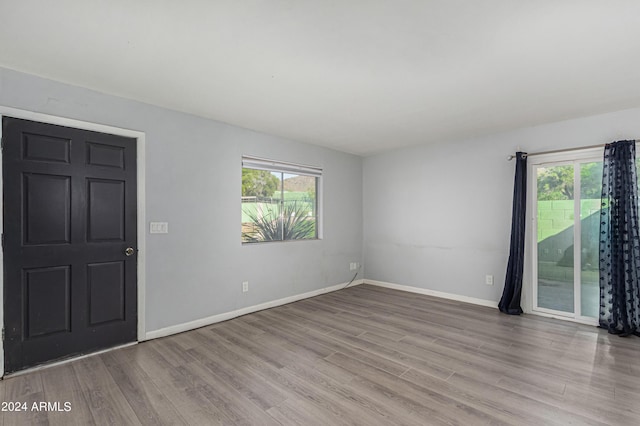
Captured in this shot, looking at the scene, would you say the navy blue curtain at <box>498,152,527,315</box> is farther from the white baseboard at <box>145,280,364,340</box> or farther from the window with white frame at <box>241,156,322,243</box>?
the window with white frame at <box>241,156,322,243</box>

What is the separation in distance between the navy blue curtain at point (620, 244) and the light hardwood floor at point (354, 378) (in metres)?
0.25

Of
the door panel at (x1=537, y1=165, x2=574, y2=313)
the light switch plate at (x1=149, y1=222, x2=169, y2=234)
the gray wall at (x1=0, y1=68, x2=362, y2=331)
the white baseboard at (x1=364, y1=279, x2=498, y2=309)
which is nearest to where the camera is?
the gray wall at (x1=0, y1=68, x2=362, y2=331)

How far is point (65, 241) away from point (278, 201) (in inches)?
101

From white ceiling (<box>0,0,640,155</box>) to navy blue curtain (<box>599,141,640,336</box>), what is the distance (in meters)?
0.63

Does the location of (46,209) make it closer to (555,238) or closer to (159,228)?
(159,228)

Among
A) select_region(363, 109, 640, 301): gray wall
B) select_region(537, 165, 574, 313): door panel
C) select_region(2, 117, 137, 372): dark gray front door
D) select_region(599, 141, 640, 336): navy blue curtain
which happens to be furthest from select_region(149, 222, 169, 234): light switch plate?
select_region(599, 141, 640, 336): navy blue curtain

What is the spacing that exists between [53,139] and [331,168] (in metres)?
3.72

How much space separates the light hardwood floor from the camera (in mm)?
1977

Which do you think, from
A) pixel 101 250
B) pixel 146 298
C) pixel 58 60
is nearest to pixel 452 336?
pixel 146 298

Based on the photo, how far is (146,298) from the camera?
318 centimetres

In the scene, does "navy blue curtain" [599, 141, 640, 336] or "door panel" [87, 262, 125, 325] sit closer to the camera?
"door panel" [87, 262, 125, 325]

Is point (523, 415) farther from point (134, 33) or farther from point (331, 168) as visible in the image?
point (331, 168)

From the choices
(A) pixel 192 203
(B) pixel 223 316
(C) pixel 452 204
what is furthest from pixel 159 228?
(C) pixel 452 204

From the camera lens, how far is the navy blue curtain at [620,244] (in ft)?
10.7
